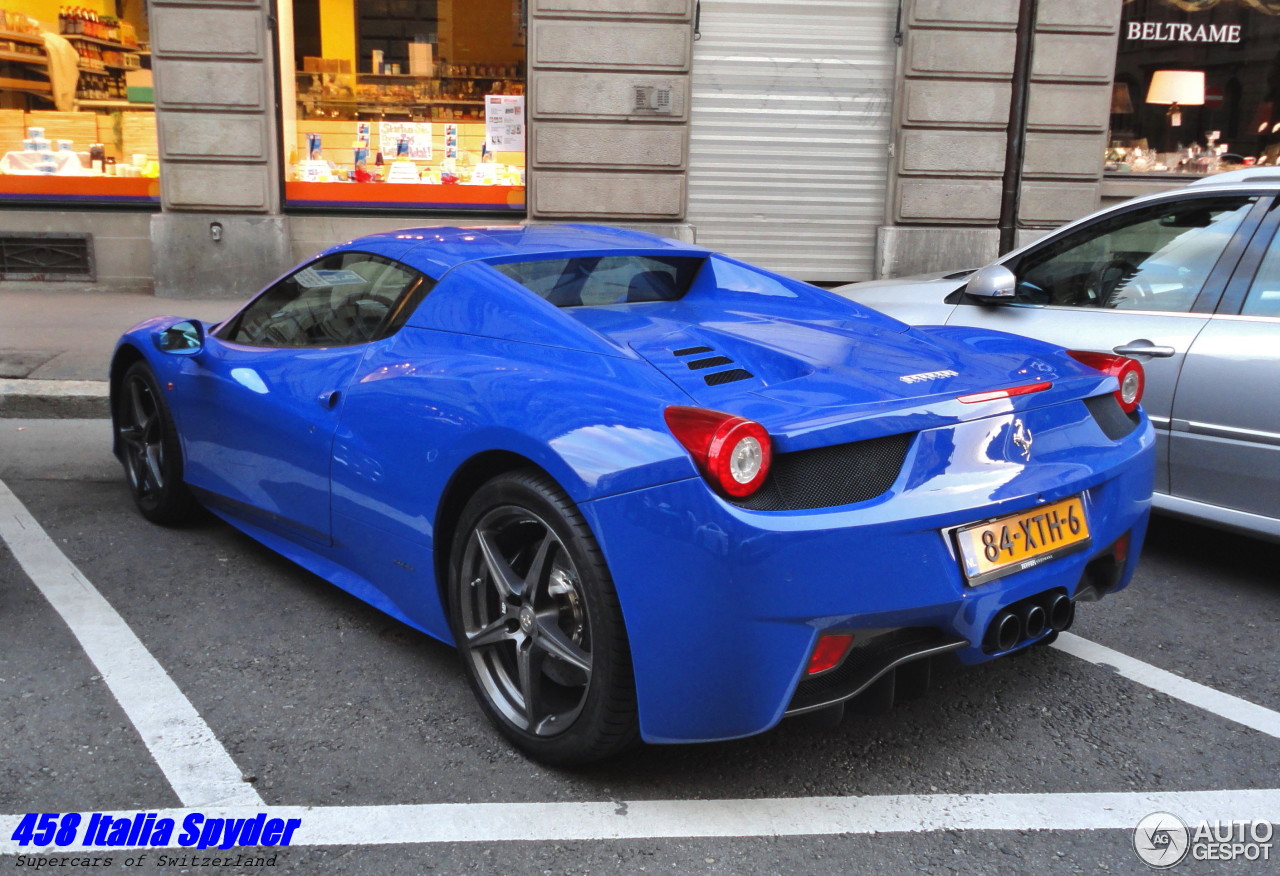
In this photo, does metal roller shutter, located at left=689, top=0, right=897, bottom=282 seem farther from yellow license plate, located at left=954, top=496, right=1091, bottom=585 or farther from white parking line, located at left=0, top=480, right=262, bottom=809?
yellow license plate, located at left=954, top=496, right=1091, bottom=585

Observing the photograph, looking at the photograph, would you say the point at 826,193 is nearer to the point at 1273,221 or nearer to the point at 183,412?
the point at 1273,221

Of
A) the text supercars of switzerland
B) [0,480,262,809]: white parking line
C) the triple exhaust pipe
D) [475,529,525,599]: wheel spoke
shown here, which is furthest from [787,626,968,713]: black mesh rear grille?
[0,480,262,809]: white parking line

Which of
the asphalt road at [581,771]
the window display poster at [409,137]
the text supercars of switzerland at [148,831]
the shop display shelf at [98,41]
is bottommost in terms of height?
the text supercars of switzerland at [148,831]

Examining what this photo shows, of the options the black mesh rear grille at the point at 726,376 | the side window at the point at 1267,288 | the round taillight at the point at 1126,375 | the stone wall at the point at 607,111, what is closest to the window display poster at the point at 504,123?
the stone wall at the point at 607,111

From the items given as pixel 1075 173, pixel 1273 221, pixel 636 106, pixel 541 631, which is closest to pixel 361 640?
pixel 541 631

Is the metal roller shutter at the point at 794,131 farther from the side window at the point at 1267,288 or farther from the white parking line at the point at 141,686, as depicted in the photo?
the white parking line at the point at 141,686

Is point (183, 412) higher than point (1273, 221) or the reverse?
the reverse

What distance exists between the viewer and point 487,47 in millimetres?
11531

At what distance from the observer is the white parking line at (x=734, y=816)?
267 centimetres

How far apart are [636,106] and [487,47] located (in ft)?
5.55

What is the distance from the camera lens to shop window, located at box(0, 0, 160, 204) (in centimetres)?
1152

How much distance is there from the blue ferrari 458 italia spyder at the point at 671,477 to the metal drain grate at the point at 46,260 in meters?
8.55

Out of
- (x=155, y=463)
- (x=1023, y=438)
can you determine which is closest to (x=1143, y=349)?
(x=1023, y=438)

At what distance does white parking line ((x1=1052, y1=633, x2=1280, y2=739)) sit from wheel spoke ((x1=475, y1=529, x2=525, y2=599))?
1.87 m
